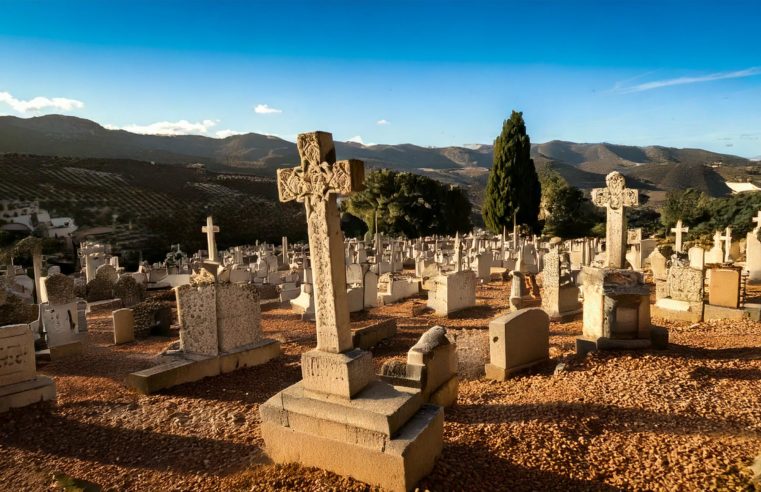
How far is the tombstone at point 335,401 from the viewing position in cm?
371

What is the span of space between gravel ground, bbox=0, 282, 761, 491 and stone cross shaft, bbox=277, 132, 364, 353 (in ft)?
4.22

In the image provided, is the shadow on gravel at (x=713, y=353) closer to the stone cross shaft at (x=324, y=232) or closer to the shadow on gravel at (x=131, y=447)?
the stone cross shaft at (x=324, y=232)

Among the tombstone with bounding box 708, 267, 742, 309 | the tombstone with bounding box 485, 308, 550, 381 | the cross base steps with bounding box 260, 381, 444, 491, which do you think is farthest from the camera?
the tombstone with bounding box 708, 267, 742, 309

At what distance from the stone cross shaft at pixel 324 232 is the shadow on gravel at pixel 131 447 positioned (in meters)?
1.59

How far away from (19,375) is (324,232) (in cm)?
537

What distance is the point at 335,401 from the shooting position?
4.08 metres

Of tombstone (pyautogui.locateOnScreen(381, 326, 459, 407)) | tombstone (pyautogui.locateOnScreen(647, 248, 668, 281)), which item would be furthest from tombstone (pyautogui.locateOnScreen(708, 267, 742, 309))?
tombstone (pyautogui.locateOnScreen(381, 326, 459, 407))

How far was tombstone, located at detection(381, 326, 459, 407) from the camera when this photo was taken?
5512mm

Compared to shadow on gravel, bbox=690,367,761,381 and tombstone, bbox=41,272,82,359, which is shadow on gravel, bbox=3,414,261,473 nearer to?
tombstone, bbox=41,272,82,359

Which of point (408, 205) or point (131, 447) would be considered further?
point (408, 205)

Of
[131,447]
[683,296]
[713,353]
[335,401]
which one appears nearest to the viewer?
[335,401]

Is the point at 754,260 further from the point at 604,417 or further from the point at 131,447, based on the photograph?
the point at 131,447

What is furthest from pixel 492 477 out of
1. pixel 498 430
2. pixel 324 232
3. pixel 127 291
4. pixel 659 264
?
pixel 127 291

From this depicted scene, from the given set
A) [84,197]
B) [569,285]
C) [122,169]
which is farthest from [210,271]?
[122,169]
